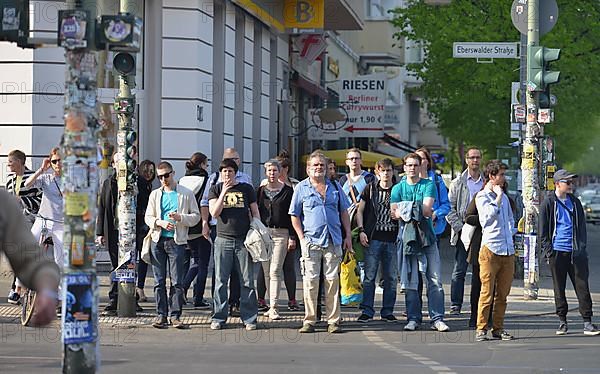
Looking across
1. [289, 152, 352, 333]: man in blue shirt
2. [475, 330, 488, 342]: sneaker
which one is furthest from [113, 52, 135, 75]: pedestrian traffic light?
[475, 330, 488, 342]: sneaker

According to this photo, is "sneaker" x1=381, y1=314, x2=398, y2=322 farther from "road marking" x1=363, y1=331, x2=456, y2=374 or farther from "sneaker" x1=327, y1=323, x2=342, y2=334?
"sneaker" x1=327, y1=323, x2=342, y2=334

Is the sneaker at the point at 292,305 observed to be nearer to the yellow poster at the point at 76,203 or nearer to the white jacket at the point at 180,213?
the white jacket at the point at 180,213

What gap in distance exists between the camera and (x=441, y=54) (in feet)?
111

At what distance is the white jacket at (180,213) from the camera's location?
13516 mm

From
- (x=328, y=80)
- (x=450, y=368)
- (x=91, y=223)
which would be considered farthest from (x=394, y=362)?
(x=328, y=80)

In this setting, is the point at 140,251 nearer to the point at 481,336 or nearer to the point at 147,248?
the point at 147,248

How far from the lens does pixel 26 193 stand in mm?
14688

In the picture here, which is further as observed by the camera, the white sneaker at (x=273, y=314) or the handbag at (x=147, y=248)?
the white sneaker at (x=273, y=314)

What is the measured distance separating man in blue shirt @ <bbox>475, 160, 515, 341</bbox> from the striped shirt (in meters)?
5.29

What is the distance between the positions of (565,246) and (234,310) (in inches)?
157

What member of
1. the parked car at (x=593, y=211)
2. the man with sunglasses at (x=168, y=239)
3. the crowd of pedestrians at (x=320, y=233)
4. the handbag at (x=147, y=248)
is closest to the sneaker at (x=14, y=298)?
the crowd of pedestrians at (x=320, y=233)

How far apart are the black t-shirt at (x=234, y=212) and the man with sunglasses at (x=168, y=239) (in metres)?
0.33

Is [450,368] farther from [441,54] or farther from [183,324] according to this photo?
[441,54]

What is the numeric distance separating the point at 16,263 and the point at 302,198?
820 cm
